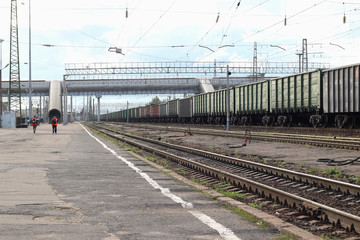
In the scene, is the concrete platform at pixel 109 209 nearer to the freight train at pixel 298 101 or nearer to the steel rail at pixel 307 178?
the steel rail at pixel 307 178

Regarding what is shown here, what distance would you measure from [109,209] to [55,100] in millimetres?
79677

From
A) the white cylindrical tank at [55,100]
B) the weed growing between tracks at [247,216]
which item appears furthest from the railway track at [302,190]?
the white cylindrical tank at [55,100]

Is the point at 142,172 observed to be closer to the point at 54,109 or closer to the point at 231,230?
the point at 231,230

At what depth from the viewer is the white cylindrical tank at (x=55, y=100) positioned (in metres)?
77.4

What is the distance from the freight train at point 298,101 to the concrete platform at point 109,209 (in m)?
14.4

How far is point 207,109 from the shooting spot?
156 feet

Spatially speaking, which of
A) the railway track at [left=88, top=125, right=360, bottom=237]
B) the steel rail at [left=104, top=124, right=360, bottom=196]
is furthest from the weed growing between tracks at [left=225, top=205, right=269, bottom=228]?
the steel rail at [left=104, top=124, right=360, bottom=196]

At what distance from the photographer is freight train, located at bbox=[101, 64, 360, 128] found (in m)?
22.1

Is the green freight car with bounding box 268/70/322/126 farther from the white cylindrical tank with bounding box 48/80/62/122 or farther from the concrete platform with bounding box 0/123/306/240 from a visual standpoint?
the white cylindrical tank with bounding box 48/80/62/122

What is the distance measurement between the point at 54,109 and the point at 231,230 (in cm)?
7513

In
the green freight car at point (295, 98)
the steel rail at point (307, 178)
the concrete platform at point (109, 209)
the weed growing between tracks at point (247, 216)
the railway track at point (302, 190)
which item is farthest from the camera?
the green freight car at point (295, 98)

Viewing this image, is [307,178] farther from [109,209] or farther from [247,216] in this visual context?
[109,209]

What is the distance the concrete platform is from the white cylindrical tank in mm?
69133

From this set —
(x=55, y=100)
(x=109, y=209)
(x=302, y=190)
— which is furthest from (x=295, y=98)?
(x=55, y=100)
